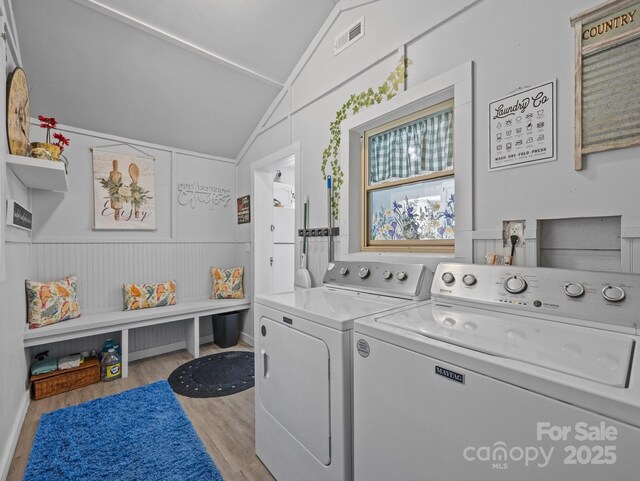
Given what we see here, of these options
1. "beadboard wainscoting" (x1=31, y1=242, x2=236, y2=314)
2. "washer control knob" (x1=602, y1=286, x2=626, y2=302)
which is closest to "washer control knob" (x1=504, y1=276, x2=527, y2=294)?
"washer control knob" (x1=602, y1=286, x2=626, y2=302)

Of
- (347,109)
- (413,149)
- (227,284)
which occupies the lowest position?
(227,284)

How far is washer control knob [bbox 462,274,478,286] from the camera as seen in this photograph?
4.12 feet

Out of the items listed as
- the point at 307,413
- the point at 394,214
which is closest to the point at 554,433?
the point at 307,413

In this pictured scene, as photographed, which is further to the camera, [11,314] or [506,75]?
[11,314]

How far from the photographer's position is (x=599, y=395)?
1.89ft


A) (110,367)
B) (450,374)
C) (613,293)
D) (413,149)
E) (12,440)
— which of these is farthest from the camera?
(110,367)

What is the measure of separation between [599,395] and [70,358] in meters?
3.52

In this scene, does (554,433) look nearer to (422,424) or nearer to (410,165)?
(422,424)

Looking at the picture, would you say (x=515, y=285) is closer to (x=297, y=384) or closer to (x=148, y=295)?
(x=297, y=384)

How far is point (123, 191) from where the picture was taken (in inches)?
126

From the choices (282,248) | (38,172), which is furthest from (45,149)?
(282,248)

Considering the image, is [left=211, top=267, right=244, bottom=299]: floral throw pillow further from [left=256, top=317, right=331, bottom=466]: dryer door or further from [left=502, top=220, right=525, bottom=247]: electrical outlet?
[left=502, top=220, right=525, bottom=247]: electrical outlet

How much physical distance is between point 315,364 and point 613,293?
1.06 meters

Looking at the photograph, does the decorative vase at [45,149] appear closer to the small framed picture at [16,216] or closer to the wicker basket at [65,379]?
the small framed picture at [16,216]
